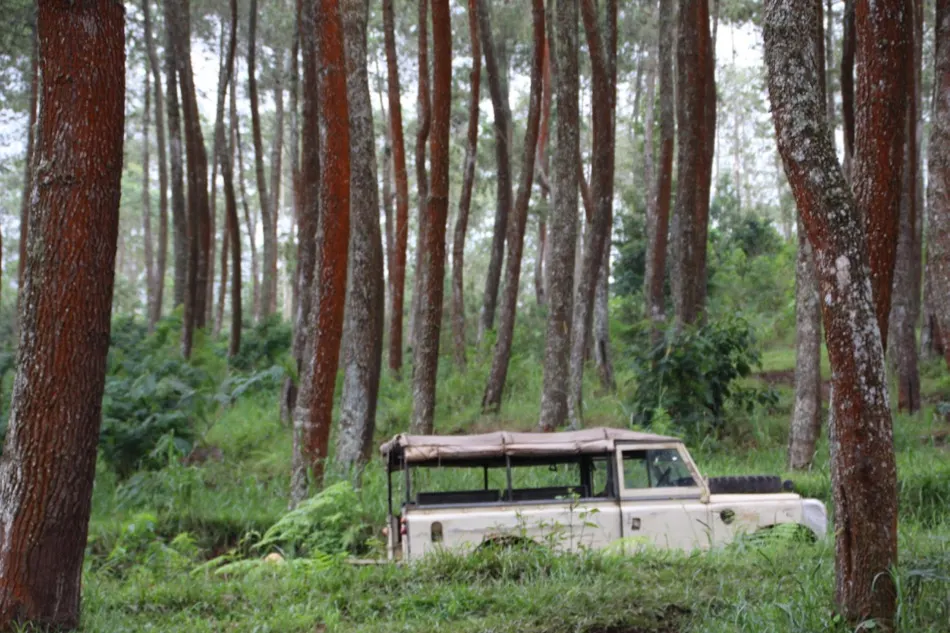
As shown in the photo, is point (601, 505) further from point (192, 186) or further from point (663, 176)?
point (192, 186)

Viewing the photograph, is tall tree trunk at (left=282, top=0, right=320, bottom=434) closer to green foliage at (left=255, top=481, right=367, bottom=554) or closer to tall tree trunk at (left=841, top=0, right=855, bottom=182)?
green foliage at (left=255, top=481, right=367, bottom=554)

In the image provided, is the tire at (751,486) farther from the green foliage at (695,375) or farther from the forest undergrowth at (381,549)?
the green foliage at (695,375)

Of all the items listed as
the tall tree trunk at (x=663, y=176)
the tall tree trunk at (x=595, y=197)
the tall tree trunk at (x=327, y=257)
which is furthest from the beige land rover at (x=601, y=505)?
the tall tree trunk at (x=663, y=176)

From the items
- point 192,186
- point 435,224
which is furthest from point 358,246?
point 192,186

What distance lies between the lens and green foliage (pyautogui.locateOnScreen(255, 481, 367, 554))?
9906mm

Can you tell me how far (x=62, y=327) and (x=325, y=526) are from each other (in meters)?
4.37

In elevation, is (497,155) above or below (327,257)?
above

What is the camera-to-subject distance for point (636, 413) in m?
15.3

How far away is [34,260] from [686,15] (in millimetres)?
11821

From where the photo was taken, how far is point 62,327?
6391mm

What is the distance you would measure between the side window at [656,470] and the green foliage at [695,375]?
547 cm

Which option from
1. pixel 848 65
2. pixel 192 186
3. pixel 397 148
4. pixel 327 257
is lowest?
pixel 327 257

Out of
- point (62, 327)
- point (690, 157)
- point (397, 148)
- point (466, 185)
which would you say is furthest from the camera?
point (466, 185)

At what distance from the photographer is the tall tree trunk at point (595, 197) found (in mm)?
15820
